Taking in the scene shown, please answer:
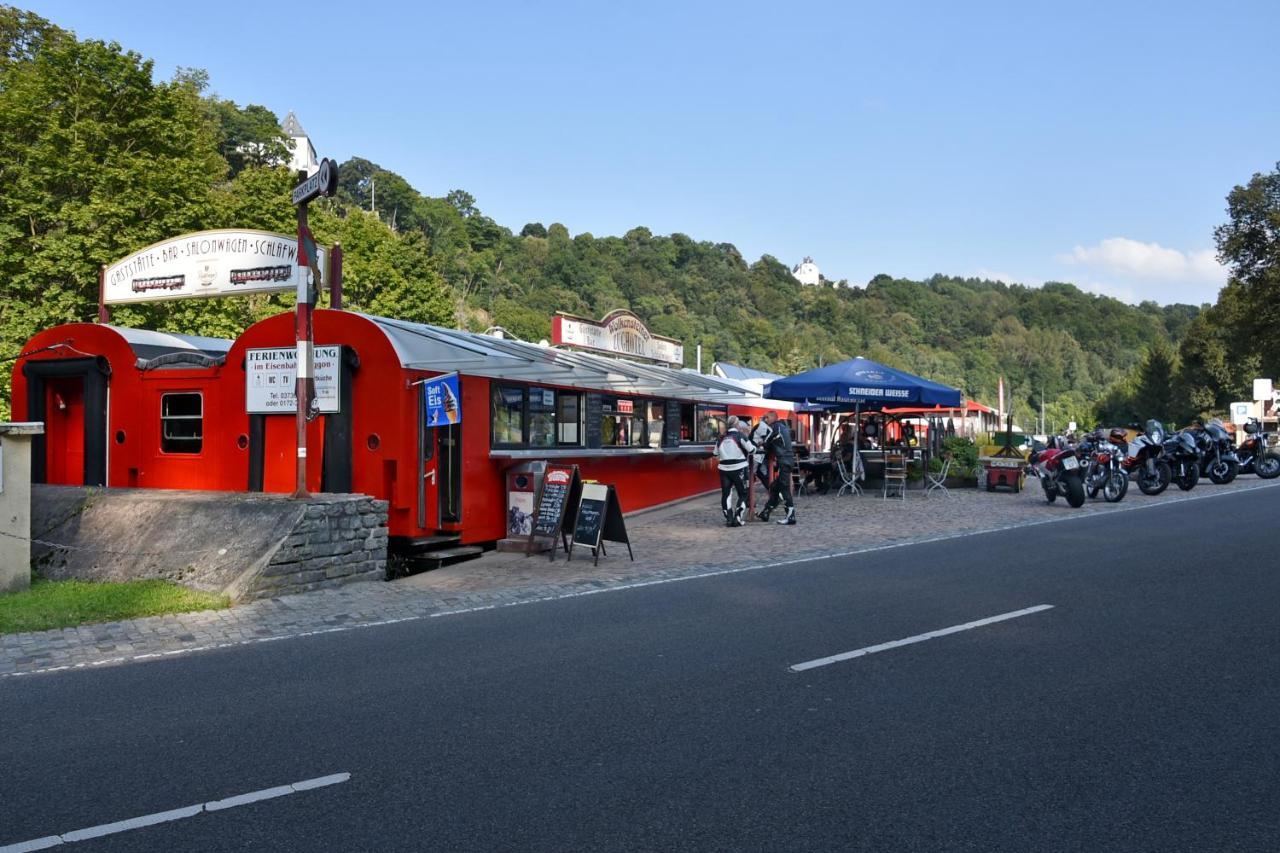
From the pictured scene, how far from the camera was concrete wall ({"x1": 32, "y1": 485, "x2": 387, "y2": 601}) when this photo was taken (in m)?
9.37

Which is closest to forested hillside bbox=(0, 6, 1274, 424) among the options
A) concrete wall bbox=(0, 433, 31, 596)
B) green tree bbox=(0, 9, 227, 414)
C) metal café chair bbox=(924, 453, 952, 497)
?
green tree bbox=(0, 9, 227, 414)

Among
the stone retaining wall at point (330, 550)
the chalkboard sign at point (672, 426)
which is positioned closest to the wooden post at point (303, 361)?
the stone retaining wall at point (330, 550)

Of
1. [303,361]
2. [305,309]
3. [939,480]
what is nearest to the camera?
[303,361]

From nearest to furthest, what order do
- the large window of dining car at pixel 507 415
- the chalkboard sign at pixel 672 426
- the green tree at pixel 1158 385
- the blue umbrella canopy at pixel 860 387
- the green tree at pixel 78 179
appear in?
1. the large window of dining car at pixel 507 415
2. the blue umbrella canopy at pixel 860 387
3. the chalkboard sign at pixel 672 426
4. the green tree at pixel 78 179
5. the green tree at pixel 1158 385

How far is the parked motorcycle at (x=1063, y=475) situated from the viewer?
1722 cm

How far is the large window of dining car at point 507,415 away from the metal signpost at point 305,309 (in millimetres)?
2583

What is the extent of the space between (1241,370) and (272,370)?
6698cm

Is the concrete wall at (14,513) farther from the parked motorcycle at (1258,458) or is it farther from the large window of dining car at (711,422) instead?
the parked motorcycle at (1258,458)

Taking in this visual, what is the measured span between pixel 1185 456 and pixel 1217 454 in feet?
8.22

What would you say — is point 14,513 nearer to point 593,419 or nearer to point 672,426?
point 593,419

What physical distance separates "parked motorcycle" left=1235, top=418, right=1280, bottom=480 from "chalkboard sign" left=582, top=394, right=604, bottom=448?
17.2 metres

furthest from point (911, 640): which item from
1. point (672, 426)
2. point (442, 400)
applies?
point (672, 426)

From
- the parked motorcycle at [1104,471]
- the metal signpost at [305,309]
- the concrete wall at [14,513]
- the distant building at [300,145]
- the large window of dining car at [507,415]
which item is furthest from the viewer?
the distant building at [300,145]

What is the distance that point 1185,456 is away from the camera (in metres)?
20.9
